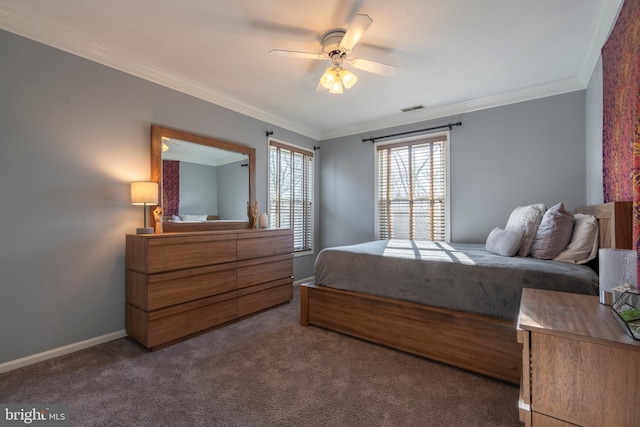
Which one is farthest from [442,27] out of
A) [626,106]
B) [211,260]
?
[211,260]

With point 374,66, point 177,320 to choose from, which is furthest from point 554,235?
point 177,320

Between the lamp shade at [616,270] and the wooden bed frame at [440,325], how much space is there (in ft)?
1.08

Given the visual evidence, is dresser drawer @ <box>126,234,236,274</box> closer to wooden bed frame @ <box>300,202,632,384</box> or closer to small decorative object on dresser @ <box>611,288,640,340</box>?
wooden bed frame @ <box>300,202,632,384</box>

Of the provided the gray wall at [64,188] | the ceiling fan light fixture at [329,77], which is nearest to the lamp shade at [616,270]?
the ceiling fan light fixture at [329,77]

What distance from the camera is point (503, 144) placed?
3369 millimetres

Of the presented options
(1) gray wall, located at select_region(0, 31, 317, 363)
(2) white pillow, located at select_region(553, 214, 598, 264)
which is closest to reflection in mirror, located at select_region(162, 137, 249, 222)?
(1) gray wall, located at select_region(0, 31, 317, 363)

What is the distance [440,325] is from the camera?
6.77ft

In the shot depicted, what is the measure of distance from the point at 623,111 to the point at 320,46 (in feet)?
7.07

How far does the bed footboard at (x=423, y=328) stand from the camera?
72.2 inches

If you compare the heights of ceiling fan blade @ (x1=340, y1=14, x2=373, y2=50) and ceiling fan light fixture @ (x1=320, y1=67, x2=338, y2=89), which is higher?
ceiling fan blade @ (x1=340, y1=14, x2=373, y2=50)

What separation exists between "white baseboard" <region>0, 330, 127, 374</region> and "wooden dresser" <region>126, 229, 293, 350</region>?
0.47 ft

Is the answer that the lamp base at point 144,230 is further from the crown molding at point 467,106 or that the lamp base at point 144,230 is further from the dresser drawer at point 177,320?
the crown molding at point 467,106

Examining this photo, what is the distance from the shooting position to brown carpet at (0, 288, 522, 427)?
61.2 inches

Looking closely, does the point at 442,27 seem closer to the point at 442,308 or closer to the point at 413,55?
the point at 413,55
